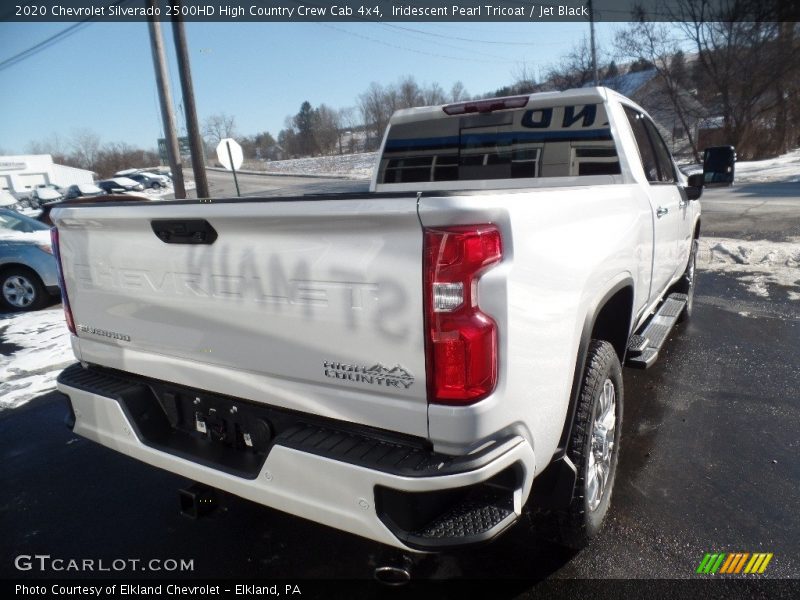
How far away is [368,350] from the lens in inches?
67.4

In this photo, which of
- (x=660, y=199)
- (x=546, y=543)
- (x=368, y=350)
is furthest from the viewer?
(x=660, y=199)

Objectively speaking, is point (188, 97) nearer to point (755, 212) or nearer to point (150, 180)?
point (755, 212)

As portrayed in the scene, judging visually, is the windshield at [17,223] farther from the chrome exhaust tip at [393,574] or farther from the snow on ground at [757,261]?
the snow on ground at [757,261]

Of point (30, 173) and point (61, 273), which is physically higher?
point (30, 173)

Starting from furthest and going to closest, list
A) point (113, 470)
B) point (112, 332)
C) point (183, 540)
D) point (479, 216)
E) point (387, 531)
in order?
point (113, 470) → point (183, 540) → point (112, 332) → point (387, 531) → point (479, 216)

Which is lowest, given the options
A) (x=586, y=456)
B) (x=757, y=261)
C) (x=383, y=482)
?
(x=757, y=261)

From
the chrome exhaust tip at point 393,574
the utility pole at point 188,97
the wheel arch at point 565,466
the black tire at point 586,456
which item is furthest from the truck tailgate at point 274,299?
the utility pole at point 188,97

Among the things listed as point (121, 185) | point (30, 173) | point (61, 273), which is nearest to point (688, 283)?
point (61, 273)

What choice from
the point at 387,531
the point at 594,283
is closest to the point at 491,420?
the point at 387,531

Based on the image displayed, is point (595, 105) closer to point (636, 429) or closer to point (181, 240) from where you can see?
point (636, 429)

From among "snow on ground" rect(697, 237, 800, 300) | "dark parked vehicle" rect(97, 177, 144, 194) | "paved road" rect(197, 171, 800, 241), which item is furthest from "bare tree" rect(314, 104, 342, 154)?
"snow on ground" rect(697, 237, 800, 300)

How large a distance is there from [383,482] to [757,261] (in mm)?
8411

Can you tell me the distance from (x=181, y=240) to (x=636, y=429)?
296 centimetres

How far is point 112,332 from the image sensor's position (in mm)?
2416
